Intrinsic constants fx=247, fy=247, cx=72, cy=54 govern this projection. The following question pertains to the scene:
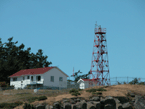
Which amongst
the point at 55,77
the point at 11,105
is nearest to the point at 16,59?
the point at 55,77

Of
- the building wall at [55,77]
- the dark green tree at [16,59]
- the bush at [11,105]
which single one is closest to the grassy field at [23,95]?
the bush at [11,105]

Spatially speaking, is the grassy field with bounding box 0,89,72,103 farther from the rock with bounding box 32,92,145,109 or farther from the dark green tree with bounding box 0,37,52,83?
the dark green tree with bounding box 0,37,52,83

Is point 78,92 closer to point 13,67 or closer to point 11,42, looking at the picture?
point 13,67

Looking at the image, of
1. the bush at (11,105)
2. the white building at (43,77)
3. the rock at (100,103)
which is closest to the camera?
the rock at (100,103)

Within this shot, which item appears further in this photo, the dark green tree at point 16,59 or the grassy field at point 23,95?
the dark green tree at point 16,59

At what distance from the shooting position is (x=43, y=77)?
68750 mm

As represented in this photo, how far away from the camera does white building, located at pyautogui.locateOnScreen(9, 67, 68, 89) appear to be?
69.1 meters

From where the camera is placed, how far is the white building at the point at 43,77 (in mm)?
69125

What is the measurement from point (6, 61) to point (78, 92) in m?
49.2

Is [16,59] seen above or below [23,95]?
above

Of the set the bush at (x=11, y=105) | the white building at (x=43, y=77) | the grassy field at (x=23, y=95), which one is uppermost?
the white building at (x=43, y=77)

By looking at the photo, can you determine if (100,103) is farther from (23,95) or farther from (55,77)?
(55,77)

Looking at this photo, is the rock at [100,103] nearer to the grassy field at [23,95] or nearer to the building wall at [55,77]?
the grassy field at [23,95]

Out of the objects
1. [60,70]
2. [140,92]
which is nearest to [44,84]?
[60,70]
